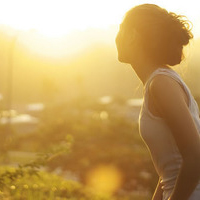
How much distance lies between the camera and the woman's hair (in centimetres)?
238

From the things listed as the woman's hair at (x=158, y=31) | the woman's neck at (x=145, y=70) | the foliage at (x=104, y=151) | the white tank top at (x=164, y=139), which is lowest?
the foliage at (x=104, y=151)

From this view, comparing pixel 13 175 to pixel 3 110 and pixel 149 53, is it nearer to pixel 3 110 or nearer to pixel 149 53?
pixel 3 110

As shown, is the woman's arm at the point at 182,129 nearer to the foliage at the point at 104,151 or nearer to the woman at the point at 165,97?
the woman at the point at 165,97

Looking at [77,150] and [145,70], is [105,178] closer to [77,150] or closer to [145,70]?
[77,150]

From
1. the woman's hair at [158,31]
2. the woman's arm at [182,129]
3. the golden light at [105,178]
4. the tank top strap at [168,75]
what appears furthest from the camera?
the golden light at [105,178]

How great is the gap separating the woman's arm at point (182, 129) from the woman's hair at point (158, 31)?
0.71ft

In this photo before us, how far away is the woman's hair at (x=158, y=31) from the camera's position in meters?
2.38

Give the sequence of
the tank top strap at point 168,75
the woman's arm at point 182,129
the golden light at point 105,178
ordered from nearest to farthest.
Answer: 1. the woman's arm at point 182,129
2. the tank top strap at point 168,75
3. the golden light at point 105,178

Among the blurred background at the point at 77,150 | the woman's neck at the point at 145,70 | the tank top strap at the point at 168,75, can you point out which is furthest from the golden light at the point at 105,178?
the tank top strap at the point at 168,75

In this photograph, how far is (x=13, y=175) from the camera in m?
4.47

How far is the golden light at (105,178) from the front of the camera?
750 inches

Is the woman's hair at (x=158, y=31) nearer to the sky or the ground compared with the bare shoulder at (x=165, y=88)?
nearer to the sky

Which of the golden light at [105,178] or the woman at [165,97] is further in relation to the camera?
the golden light at [105,178]

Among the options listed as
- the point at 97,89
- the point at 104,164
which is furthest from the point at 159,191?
the point at 97,89
